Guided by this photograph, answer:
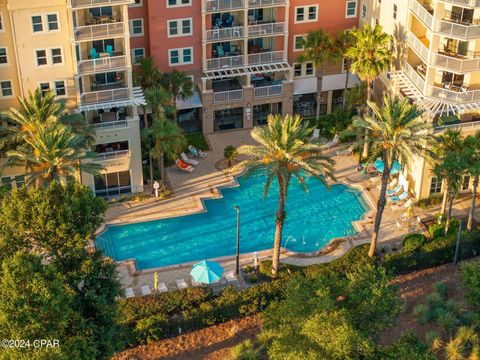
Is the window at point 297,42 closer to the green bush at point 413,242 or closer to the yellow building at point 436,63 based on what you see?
the yellow building at point 436,63

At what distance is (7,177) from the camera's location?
68.6 meters

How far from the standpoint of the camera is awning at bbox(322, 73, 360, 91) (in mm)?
81062

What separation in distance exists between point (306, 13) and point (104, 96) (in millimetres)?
20435

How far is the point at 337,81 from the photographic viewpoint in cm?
8138

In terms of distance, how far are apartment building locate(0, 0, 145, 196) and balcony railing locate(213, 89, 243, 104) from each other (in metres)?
9.11

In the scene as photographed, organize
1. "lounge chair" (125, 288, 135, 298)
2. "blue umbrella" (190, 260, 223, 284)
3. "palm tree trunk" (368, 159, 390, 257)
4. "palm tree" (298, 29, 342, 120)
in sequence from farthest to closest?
"palm tree" (298, 29, 342, 120)
"palm tree trunk" (368, 159, 390, 257)
"lounge chair" (125, 288, 135, 298)
"blue umbrella" (190, 260, 223, 284)

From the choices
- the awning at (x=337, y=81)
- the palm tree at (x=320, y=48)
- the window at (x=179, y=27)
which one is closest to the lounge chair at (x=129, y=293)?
the window at (x=179, y=27)

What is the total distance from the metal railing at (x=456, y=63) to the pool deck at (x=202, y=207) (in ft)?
38.5

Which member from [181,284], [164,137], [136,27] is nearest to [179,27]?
[136,27]

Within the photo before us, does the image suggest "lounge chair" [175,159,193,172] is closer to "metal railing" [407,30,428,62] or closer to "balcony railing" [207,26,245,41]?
"balcony railing" [207,26,245,41]

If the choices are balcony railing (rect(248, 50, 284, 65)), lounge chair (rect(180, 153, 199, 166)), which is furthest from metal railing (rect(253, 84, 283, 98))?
lounge chair (rect(180, 153, 199, 166))

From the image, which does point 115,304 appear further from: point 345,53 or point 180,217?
point 345,53

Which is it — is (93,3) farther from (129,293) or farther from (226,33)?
(129,293)

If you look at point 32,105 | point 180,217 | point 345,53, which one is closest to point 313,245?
point 180,217
